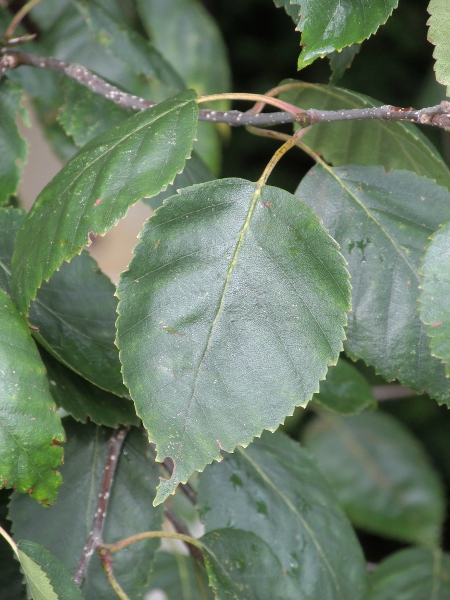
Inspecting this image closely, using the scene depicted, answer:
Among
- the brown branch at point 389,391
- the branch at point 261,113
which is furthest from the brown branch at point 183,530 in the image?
the brown branch at point 389,391

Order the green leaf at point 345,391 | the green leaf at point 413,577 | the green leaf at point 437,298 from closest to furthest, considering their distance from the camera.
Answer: the green leaf at point 437,298 < the green leaf at point 345,391 < the green leaf at point 413,577

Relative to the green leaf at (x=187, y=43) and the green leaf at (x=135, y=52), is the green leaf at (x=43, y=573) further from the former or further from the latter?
the green leaf at (x=187, y=43)

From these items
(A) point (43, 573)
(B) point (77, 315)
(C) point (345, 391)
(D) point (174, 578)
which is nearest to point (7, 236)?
(B) point (77, 315)

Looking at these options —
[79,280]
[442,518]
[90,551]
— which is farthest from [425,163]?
[442,518]

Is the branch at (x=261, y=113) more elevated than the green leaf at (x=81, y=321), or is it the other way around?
the branch at (x=261, y=113)

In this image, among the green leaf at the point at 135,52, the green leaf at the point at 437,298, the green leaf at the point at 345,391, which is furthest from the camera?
the green leaf at the point at 135,52

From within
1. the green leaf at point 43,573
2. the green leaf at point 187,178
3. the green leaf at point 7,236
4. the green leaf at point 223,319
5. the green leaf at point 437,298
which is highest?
the green leaf at point 7,236

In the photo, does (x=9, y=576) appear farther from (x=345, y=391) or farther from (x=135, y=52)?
(x=135, y=52)

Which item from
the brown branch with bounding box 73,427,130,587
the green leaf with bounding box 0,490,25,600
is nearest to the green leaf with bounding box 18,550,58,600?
the brown branch with bounding box 73,427,130,587

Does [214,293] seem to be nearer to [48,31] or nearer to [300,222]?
[300,222]
